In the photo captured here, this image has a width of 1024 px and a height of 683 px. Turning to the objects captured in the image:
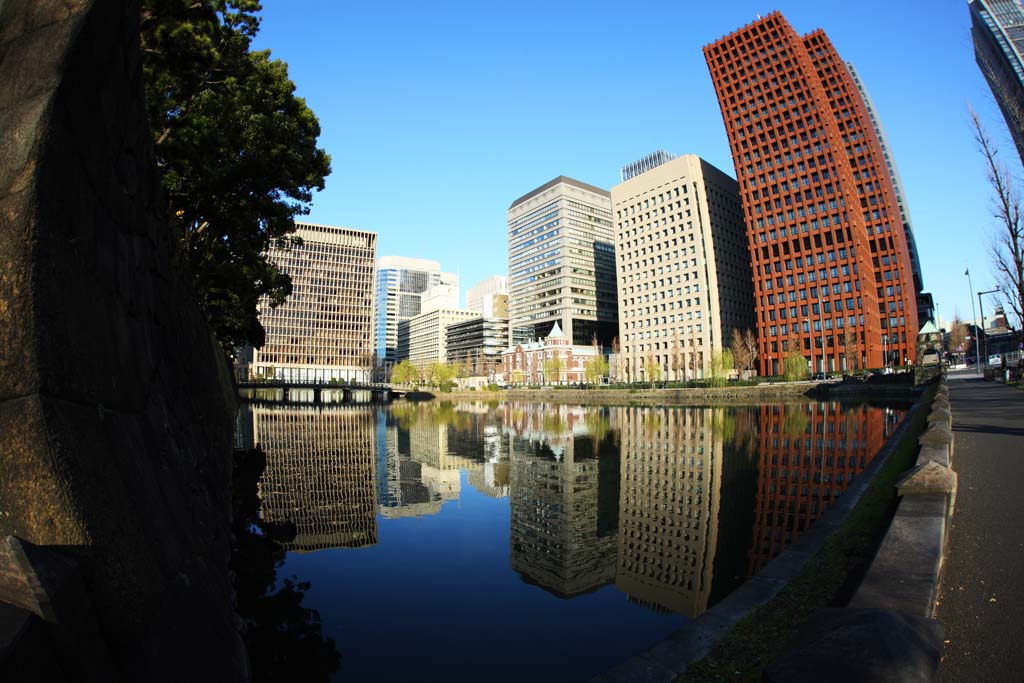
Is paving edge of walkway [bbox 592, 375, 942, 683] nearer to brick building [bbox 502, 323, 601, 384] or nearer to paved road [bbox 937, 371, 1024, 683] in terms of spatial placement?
paved road [bbox 937, 371, 1024, 683]

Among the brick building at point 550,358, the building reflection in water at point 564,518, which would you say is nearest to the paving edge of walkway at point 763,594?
the building reflection in water at point 564,518

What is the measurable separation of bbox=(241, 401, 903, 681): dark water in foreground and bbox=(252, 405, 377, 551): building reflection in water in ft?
0.33

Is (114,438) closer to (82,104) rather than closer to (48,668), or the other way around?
(48,668)

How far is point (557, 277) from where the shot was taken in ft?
568

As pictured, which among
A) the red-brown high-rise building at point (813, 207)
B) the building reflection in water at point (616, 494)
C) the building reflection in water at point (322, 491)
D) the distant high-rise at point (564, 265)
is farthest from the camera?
the distant high-rise at point (564, 265)

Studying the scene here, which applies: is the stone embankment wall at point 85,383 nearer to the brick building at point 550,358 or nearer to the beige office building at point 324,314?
the brick building at point 550,358

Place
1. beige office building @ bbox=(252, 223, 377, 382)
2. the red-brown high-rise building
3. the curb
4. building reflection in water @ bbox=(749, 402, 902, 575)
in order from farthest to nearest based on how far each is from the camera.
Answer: beige office building @ bbox=(252, 223, 377, 382), the red-brown high-rise building, building reflection in water @ bbox=(749, 402, 902, 575), the curb

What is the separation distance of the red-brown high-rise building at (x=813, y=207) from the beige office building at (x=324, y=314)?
4637 inches

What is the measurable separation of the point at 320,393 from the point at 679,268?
10166cm

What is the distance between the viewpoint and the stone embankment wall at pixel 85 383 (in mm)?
3457

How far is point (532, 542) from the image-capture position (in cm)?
1210

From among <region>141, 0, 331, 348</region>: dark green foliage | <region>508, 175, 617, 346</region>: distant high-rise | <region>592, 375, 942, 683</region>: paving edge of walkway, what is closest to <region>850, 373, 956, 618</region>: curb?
<region>592, 375, 942, 683</region>: paving edge of walkway

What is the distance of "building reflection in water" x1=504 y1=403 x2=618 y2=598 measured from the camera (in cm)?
1003

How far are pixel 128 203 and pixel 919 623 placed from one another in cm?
829
